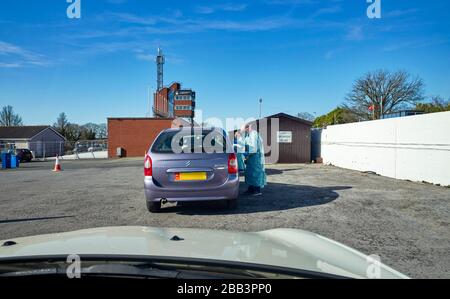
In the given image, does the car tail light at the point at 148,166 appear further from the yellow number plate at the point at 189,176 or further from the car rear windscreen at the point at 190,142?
the yellow number plate at the point at 189,176

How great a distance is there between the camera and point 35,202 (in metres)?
8.36

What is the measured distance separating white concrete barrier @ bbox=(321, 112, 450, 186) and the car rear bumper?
24.5 ft

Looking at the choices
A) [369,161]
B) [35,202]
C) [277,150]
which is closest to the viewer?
[35,202]

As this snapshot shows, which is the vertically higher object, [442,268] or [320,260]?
[320,260]

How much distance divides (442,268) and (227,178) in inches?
138

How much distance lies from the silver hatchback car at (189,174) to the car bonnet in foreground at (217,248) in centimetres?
329

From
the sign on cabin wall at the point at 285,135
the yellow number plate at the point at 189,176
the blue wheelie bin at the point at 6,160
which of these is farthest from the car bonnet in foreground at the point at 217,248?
the blue wheelie bin at the point at 6,160

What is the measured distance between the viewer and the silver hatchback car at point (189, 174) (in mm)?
6133

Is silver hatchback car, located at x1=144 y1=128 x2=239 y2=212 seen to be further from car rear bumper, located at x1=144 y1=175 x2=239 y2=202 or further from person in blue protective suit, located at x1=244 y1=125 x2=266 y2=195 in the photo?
person in blue protective suit, located at x1=244 y1=125 x2=266 y2=195

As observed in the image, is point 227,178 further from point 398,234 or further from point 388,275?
point 388,275

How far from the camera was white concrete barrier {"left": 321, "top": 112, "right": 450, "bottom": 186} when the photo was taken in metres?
10.5

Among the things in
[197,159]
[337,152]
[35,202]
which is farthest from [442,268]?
[337,152]

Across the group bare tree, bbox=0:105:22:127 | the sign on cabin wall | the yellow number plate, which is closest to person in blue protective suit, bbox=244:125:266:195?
the yellow number plate

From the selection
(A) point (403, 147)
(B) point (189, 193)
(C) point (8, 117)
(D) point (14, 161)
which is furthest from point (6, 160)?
(C) point (8, 117)
